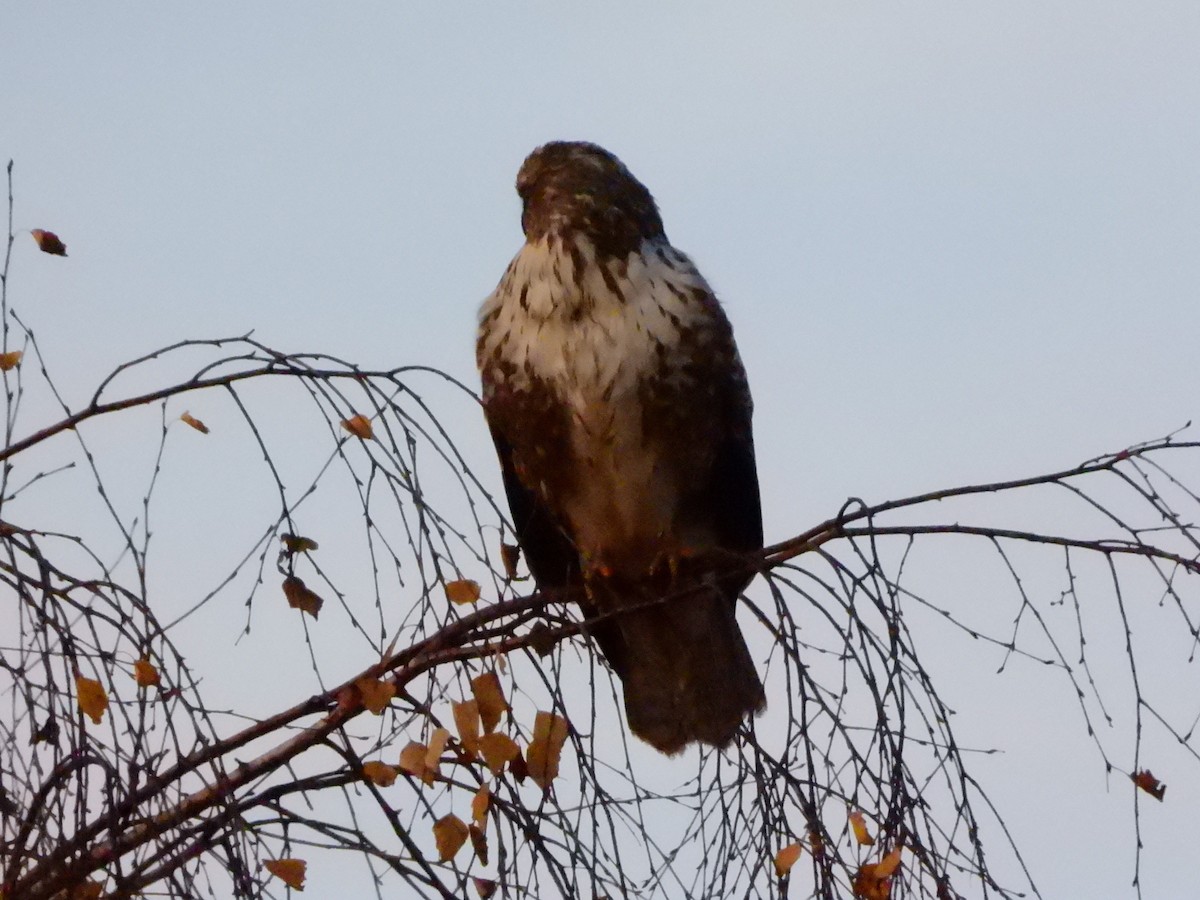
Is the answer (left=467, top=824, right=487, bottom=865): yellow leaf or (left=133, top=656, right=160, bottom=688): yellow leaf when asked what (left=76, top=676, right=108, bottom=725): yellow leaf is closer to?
(left=133, top=656, right=160, bottom=688): yellow leaf

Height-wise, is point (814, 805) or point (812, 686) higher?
point (812, 686)

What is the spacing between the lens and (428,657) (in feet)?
8.61

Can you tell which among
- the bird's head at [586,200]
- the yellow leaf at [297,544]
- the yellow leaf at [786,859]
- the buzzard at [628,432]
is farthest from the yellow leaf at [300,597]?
the bird's head at [586,200]

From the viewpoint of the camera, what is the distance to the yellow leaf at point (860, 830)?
7.91 ft

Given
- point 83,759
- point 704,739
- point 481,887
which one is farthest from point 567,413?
point 83,759

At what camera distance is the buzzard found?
3.56 meters

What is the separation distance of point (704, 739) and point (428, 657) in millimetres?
1348

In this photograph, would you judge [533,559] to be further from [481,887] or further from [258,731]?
[481,887]

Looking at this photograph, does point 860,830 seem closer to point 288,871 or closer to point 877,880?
point 877,880

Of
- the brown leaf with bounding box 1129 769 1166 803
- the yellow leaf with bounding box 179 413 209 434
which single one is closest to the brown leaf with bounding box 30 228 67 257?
the yellow leaf with bounding box 179 413 209 434

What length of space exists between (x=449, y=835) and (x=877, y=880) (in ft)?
2.02

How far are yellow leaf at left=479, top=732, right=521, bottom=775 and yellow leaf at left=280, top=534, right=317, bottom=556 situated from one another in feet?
1.49

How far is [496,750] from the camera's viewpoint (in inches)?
88.1

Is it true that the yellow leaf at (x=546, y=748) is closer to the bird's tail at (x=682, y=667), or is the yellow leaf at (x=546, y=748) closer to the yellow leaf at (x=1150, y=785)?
the yellow leaf at (x=1150, y=785)
